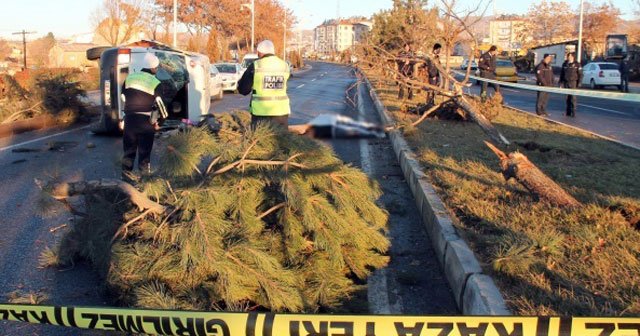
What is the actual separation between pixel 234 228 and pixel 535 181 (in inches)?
129

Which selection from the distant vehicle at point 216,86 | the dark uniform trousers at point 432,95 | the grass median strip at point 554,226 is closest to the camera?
the grass median strip at point 554,226

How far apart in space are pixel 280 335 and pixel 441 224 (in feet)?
10.7

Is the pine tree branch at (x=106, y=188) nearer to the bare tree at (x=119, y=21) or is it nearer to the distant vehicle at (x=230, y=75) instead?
the distant vehicle at (x=230, y=75)

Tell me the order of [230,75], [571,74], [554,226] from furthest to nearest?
[230,75] → [571,74] → [554,226]

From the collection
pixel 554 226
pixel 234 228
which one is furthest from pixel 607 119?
pixel 234 228

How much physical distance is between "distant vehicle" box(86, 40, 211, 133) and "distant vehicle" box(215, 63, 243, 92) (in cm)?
1266

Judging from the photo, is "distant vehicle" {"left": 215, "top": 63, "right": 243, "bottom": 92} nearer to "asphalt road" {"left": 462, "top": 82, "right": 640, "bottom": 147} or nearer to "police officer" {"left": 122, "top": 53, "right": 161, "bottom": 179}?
"asphalt road" {"left": 462, "top": 82, "right": 640, "bottom": 147}

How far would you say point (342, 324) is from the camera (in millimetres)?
2311

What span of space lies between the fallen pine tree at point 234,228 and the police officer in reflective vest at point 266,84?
4.81 feet

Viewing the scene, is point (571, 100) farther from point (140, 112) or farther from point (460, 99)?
point (140, 112)

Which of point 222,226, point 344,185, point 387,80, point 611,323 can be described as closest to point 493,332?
point 611,323

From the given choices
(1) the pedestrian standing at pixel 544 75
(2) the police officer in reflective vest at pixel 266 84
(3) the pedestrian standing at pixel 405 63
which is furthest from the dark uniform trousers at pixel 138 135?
(1) the pedestrian standing at pixel 544 75

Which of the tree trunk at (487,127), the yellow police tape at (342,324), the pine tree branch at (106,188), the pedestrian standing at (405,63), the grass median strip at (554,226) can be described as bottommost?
the grass median strip at (554,226)

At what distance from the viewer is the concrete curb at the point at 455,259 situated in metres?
3.74
